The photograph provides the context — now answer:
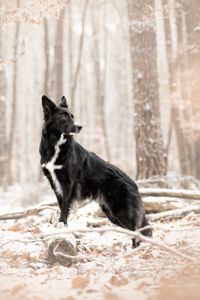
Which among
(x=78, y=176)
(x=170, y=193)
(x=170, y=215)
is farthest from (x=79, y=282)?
(x=170, y=193)

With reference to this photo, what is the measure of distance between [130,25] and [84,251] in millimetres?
6009

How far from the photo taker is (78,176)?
20.9 feet

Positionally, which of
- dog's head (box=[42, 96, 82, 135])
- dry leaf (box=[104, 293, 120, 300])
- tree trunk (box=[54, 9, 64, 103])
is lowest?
dry leaf (box=[104, 293, 120, 300])

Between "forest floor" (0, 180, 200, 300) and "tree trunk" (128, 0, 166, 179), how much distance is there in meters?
3.06

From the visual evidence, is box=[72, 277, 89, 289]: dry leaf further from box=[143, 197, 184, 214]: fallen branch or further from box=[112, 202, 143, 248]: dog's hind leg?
Result: box=[143, 197, 184, 214]: fallen branch

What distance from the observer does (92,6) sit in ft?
70.9

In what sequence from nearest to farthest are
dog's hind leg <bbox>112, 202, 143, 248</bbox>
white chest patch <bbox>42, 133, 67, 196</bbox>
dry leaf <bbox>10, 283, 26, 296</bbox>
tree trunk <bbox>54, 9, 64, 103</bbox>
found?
dry leaf <bbox>10, 283, 26, 296</bbox>, dog's hind leg <bbox>112, 202, 143, 248</bbox>, white chest patch <bbox>42, 133, 67, 196</bbox>, tree trunk <bbox>54, 9, 64, 103</bbox>

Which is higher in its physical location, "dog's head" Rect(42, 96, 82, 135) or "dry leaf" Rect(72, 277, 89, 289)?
"dog's head" Rect(42, 96, 82, 135)

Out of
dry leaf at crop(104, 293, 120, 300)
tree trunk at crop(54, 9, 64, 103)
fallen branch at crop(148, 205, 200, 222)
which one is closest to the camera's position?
dry leaf at crop(104, 293, 120, 300)

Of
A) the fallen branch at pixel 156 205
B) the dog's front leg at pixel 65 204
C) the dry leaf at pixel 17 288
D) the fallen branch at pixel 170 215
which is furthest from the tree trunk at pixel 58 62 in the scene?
the dry leaf at pixel 17 288

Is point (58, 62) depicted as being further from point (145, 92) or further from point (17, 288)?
→ point (17, 288)

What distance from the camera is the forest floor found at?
418cm

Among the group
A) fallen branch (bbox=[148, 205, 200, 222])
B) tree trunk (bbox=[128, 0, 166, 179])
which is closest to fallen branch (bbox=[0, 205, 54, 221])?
fallen branch (bbox=[148, 205, 200, 222])

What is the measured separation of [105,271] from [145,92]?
5.81m
